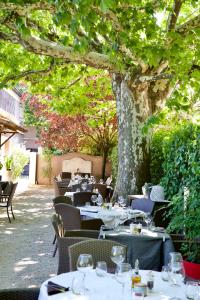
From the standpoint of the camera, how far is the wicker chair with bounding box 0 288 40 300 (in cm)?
309

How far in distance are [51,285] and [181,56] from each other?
6.85m

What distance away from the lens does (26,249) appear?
314 inches

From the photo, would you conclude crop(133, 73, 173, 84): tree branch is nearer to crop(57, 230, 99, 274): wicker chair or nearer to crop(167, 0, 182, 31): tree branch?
crop(167, 0, 182, 31): tree branch

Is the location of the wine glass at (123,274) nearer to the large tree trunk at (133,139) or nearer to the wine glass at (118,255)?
the wine glass at (118,255)

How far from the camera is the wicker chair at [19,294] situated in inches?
121

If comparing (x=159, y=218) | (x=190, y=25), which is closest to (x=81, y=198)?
(x=159, y=218)

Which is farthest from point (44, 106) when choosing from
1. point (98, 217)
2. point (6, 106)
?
point (98, 217)

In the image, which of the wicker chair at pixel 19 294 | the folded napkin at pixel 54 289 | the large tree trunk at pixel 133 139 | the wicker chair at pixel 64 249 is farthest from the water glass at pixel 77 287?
the large tree trunk at pixel 133 139

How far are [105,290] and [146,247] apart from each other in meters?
2.22

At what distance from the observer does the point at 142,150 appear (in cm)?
1088

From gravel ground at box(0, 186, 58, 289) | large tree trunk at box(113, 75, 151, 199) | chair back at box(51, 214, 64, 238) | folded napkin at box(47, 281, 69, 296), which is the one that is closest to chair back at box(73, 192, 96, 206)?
gravel ground at box(0, 186, 58, 289)

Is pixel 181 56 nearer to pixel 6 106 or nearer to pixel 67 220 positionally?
pixel 67 220

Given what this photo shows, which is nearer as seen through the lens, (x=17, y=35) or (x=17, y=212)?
(x=17, y=35)

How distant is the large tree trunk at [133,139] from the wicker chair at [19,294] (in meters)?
7.74
